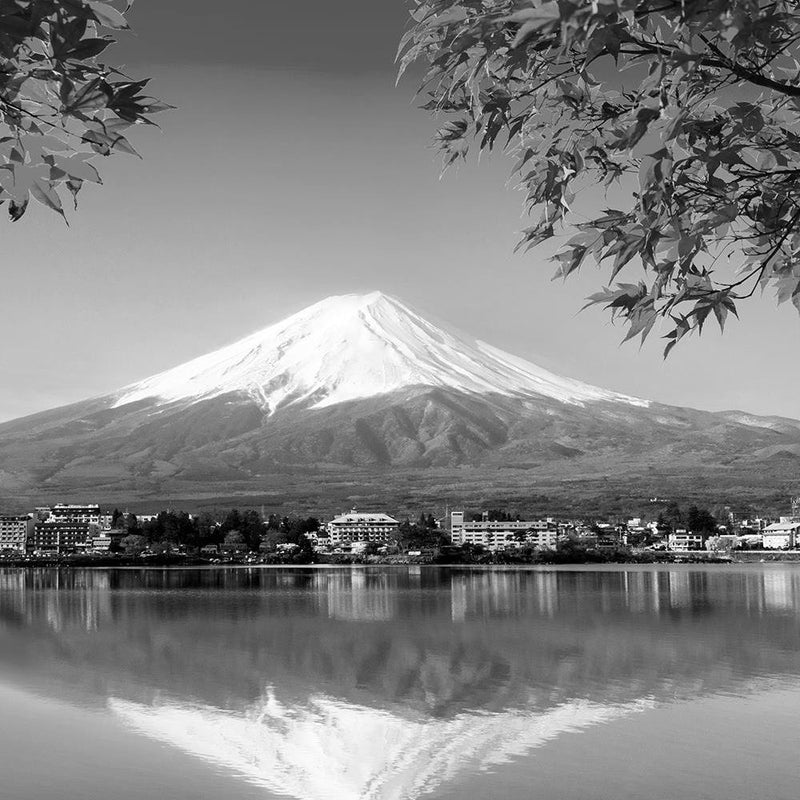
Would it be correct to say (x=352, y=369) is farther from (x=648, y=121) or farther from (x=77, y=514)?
(x=648, y=121)

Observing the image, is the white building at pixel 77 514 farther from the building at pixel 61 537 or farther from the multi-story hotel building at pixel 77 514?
the building at pixel 61 537

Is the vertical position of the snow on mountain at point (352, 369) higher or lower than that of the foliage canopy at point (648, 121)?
higher

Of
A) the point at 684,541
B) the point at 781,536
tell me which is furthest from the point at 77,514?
the point at 781,536

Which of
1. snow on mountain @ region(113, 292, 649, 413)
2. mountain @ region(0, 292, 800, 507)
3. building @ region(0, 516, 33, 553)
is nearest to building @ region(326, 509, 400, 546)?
mountain @ region(0, 292, 800, 507)

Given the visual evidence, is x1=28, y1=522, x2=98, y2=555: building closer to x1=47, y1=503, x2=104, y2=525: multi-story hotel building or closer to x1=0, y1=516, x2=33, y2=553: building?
x1=0, y1=516, x2=33, y2=553: building

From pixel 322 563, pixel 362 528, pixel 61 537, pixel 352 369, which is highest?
pixel 352 369

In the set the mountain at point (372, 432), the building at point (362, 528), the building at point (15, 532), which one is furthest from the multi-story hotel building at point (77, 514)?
the building at point (362, 528)
